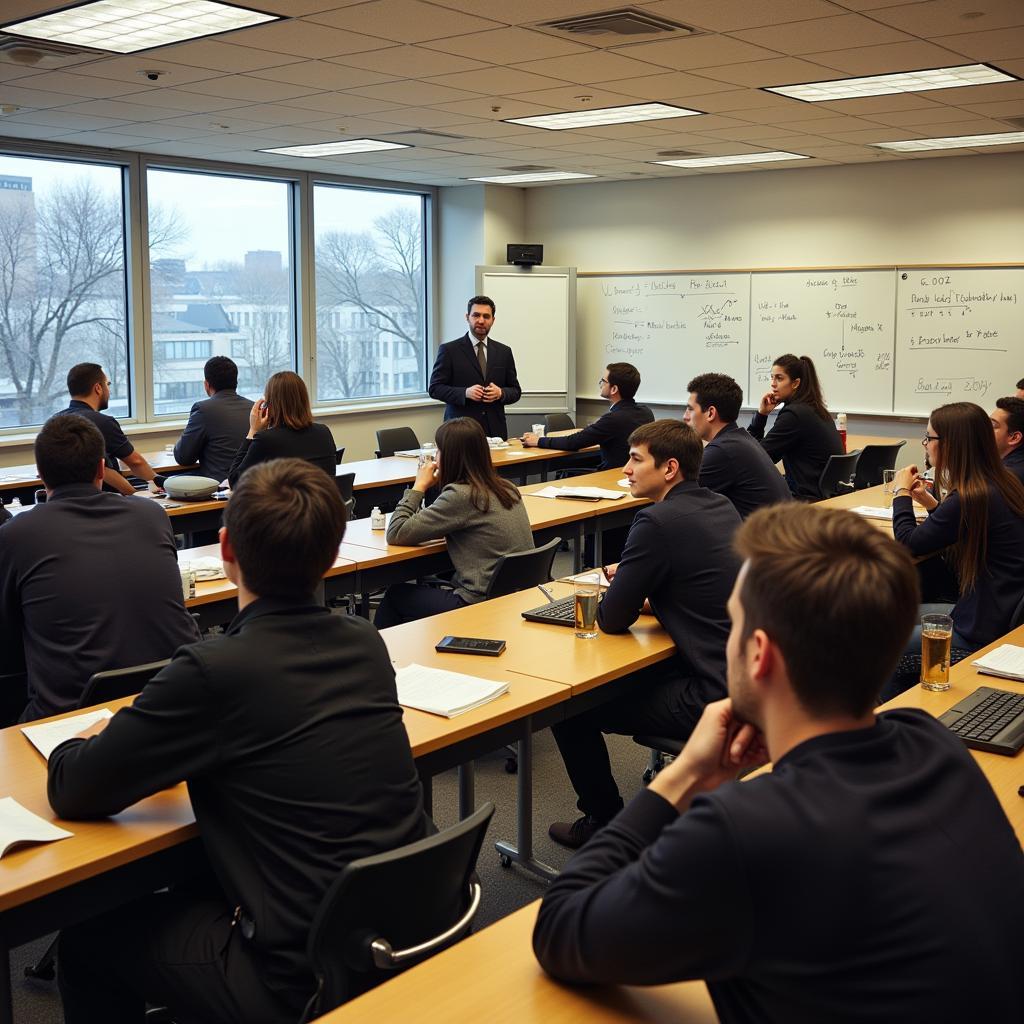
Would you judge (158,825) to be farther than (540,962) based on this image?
Yes

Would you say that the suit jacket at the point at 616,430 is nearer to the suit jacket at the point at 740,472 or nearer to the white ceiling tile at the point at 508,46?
the suit jacket at the point at 740,472

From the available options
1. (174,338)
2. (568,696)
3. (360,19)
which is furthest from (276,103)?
(568,696)

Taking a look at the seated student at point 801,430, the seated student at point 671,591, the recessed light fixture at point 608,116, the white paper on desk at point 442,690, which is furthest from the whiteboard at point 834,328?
the white paper on desk at point 442,690

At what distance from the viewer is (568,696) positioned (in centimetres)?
283

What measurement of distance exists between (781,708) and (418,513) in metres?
3.26

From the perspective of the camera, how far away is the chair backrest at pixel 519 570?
4113 mm

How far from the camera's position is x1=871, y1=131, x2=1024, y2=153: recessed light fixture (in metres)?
7.60

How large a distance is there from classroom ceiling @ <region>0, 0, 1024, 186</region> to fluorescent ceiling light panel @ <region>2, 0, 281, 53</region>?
0.12 meters

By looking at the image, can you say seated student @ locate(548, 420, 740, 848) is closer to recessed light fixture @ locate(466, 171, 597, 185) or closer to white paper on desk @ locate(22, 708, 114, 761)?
white paper on desk @ locate(22, 708, 114, 761)

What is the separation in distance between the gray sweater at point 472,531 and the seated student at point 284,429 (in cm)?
110

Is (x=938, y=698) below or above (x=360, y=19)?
below

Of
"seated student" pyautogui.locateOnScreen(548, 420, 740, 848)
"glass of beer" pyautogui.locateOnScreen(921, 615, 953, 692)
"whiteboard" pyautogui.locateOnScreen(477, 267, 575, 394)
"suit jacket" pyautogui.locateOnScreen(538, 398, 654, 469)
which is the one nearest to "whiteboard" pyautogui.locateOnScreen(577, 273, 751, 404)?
"whiteboard" pyautogui.locateOnScreen(477, 267, 575, 394)

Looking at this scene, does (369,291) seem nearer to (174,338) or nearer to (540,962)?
(174,338)

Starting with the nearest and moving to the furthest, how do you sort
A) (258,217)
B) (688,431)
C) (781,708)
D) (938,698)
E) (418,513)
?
(781,708) → (938,698) → (688,431) → (418,513) → (258,217)
